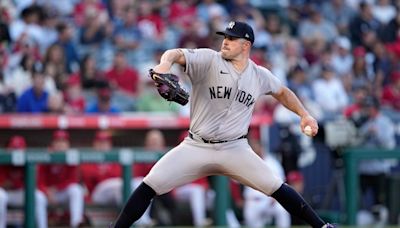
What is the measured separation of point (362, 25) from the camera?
61.2 feet

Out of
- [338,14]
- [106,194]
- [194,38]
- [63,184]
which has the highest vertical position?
[338,14]

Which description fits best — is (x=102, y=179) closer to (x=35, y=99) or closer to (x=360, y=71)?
(x=35, y=99)

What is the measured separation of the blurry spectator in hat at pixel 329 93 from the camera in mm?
15930

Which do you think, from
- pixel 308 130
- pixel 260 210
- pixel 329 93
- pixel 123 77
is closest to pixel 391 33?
pixel 329 93

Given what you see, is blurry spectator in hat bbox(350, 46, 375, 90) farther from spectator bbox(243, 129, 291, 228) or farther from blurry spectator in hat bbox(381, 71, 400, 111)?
spectator bbox(243, 129, 291, 228)

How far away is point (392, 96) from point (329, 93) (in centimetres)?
144

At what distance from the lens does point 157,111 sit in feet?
46.1

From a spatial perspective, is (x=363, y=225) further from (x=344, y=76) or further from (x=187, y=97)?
(x=187, y=97)

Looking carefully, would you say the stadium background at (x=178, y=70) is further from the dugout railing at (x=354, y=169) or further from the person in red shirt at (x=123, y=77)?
the dugout railing at (x=354, y=169)

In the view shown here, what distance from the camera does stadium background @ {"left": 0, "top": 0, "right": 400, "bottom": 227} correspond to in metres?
13.5

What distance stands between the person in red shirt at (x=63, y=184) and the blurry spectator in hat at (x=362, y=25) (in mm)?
7569

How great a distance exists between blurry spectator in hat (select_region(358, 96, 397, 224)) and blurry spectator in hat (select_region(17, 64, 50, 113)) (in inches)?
→ 168

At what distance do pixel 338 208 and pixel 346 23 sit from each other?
5534mm

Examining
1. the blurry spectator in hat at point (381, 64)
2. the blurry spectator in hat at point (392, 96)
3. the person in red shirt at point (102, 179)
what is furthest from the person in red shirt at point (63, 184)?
the blurry spectator in hat at point (381, 64)
